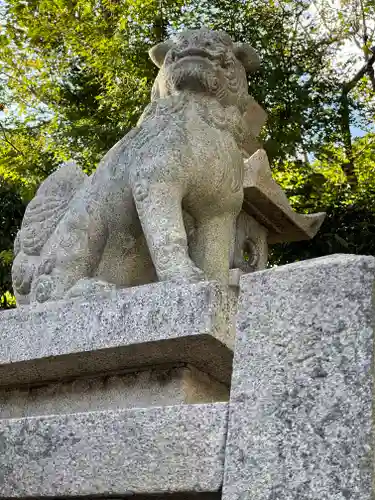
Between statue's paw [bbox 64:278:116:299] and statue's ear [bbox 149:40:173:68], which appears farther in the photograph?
statue's ear [bbox 149:40:173:68]

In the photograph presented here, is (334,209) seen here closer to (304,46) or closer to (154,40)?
(304,46)

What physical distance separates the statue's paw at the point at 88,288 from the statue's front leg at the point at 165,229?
0.66ft

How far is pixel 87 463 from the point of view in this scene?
207 cm

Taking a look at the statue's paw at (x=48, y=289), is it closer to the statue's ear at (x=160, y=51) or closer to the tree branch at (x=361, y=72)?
the statue's ear at (x=160, y=51)

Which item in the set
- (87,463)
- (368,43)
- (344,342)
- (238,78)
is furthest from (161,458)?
(368,43)

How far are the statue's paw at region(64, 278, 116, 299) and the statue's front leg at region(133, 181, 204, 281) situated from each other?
0.66ft

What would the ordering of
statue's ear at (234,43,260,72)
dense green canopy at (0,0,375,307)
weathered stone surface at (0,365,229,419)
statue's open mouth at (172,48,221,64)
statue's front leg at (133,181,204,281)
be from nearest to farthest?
weathered stone surface at (0,365,229,419) < statue's front leg at (133,181,204,281) < statue's open mouth at (172,48,221,64) < statue's ear at (234,43,260,72) < dense green canopy at (0,0,375,307)

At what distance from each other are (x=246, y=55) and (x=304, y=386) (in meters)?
1.90

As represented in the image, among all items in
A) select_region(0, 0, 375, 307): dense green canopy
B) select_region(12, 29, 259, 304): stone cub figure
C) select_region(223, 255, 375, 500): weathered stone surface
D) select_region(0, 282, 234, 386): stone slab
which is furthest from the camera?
select_region(0, 0, 375, 307): dense green canopy

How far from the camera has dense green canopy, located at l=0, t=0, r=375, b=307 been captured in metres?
9.10

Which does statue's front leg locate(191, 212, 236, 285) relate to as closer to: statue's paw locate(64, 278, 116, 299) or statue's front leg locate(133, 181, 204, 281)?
statue's front leg locate(133, 181, 204, 281)

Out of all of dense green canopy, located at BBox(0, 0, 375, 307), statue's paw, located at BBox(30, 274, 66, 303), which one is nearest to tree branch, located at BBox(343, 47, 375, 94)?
dense green canopy, located at BBox(0, 0, 375, 307)

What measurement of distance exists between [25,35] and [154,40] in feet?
7.33

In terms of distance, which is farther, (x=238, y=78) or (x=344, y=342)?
(x=238, y=78)
